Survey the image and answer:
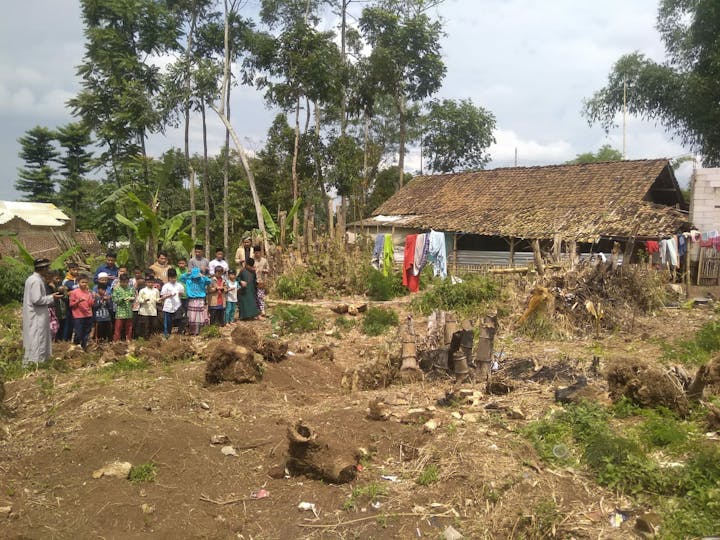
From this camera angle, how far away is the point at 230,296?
32.1ft

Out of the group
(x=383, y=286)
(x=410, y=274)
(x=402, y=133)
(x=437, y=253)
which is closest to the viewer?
(x=383, y=286)

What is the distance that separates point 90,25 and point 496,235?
1615 centimetres

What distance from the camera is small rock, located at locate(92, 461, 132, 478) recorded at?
4320 mm

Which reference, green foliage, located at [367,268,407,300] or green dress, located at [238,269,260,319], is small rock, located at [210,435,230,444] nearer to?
green dress, located at [238,269,260,319]

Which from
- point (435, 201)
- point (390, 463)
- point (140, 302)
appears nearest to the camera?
point (390, 463)

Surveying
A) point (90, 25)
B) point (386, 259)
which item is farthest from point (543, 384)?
point (90, 25)

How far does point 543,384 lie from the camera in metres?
6.29

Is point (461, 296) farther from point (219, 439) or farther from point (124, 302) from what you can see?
point (219, 439)

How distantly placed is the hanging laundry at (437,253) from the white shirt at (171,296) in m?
6.22

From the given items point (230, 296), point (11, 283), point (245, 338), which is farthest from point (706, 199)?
point (11, 283)

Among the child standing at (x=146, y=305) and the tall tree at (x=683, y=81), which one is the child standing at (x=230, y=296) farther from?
the tall tree at (x=683, y=81)

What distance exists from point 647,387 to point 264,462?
11.8ft

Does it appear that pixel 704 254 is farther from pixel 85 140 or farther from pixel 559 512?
pixel 85 140

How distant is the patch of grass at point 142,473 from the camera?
170 inches
